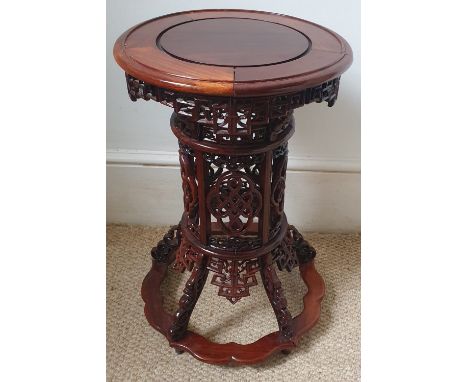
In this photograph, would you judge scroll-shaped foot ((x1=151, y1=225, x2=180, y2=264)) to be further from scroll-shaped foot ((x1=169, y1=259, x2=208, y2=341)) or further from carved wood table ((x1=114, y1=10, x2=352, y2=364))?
scroll-shaped foot ((x1=169, y1=259, x2=208, y2=341))

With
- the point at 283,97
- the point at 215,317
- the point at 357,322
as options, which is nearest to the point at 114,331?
the point at 215,317

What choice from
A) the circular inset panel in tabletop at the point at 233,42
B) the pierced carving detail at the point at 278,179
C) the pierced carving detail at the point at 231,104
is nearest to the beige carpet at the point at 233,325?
the pierced carving detail at the point at 278,179

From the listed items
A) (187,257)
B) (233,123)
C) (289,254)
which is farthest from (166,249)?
(233,123)

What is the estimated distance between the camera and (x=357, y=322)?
4.07 feet

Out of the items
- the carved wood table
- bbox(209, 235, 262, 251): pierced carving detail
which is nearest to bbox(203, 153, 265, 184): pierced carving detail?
the carved wood table

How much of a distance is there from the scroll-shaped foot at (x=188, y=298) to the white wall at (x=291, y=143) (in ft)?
1.42

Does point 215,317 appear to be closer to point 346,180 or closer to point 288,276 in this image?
point 288,276

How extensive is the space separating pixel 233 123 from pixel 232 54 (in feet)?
0.47

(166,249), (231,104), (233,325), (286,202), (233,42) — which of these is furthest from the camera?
(286,202)

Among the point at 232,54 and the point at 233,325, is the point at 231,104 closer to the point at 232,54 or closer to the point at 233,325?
the point at 232,54

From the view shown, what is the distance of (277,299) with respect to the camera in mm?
1135

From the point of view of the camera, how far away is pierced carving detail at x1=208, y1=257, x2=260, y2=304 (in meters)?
1.10

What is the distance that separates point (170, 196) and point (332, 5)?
2.22 feet

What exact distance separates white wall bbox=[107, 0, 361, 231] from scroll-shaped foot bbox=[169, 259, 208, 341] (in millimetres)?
431
